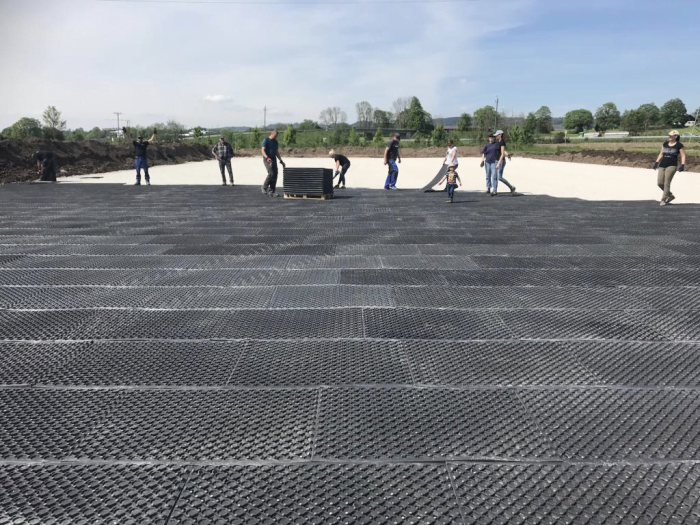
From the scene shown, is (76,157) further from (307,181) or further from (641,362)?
(641,362)

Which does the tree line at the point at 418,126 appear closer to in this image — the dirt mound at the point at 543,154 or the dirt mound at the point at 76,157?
the dirt mound at the point at 543,154

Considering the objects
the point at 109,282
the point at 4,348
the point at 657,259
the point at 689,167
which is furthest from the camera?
the point at 689,167

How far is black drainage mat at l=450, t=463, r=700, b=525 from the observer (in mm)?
1918

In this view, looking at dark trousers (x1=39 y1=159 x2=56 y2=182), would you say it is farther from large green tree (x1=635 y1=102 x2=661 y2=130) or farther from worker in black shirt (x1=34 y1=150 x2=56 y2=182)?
large green tree (x1=635 y1=102 x2=661 y2=130)

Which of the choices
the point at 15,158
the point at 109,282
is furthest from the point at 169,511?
the point at 15,158

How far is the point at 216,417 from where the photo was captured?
8.57 feet

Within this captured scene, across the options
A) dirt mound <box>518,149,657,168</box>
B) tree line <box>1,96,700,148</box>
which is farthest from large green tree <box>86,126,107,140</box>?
dirt mound <box>518,149,657,168</box>

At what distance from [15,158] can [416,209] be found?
22.1 m

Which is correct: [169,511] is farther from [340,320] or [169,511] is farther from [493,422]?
[340,320]

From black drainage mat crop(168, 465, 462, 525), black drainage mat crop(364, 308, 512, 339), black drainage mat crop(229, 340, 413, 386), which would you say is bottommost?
black drainage mat crop(168, 465, 462, 525)

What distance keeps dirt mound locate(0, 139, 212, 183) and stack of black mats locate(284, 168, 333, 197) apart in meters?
14.2

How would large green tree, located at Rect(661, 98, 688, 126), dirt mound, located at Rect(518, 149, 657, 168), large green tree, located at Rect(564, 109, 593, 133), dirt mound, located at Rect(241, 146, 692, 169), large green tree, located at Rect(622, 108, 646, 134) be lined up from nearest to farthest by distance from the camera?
dirt mound, located at Rect(518, 149, 657, 168) < dirt mound, located at Rect(241, 146, 692, 169) < large green tree, located at Rect(622, 108, 646, 134) < large green tree, located at Rect(661, 98, 688, 126) < large green tree, located at Rect(564, 109, 593, 133)

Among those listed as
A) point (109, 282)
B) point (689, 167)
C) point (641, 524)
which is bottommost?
point (641, 524)

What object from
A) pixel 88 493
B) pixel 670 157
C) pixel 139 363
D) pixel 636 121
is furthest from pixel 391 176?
pixel 636 121
